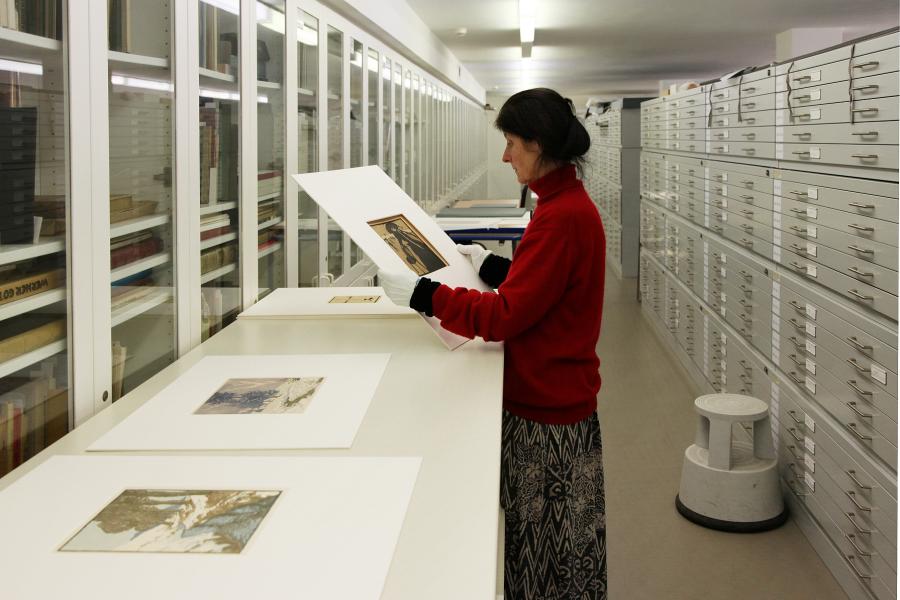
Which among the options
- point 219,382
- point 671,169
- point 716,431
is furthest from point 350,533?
point 671,169

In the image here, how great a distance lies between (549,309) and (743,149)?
242 cm

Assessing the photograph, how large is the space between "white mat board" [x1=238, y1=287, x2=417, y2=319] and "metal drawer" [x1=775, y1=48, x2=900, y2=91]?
148 cm

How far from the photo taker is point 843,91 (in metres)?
2.71

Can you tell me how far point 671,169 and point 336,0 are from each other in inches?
118

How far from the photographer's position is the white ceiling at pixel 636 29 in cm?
679

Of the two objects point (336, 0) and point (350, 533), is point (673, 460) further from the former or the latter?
point (350, 533)

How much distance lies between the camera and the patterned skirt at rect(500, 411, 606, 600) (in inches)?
79.5

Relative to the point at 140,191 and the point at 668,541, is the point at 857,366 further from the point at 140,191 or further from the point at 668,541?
the point at 140,191

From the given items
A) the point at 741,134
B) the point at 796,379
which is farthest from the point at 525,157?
the point at 741,134

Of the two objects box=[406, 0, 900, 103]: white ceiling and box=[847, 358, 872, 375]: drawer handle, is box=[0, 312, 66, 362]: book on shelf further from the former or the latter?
box=[406, 0, 900, 103]: white ceiling

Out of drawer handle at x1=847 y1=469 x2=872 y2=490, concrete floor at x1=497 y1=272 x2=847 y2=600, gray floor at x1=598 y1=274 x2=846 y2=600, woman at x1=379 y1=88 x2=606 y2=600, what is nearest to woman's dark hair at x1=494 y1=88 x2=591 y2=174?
woman at x1=379 y1=88 x2=606 y2=600

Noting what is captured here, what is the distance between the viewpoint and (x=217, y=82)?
2311 millimetres

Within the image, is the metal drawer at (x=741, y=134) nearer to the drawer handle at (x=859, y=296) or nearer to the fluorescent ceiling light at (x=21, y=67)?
the drawer handle at (x=859, y=296)

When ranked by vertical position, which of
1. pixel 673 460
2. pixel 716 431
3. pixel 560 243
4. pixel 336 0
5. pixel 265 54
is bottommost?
pixel 673 460
